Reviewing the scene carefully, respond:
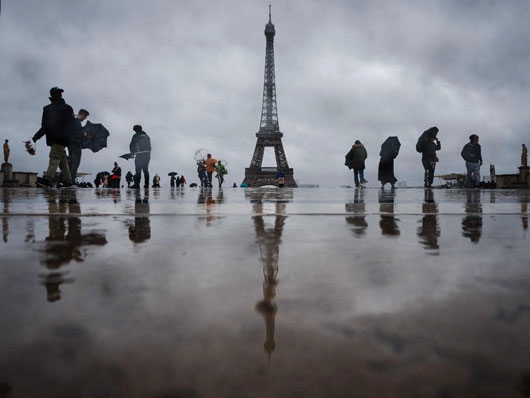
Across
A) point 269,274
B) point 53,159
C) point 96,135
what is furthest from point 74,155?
point 269,274

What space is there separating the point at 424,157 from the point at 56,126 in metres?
10.8

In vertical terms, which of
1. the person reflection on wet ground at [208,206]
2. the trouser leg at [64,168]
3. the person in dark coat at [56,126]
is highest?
the person in dark coat at [56,126]

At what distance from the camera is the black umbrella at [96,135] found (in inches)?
427

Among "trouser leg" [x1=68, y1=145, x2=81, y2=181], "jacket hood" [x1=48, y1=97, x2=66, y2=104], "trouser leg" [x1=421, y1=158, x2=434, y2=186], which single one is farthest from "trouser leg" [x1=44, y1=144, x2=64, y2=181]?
"trouser leg" [x1=421, y1=158, x2=434, y2=186]

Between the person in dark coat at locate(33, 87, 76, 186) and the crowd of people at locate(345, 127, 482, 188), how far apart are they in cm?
913

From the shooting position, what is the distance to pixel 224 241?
1.39m

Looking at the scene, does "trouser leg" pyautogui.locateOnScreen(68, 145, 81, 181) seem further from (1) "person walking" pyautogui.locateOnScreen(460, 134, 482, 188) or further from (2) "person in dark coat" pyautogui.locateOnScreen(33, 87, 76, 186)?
(1) "person walking" pyautogui.locateOnScreen(460, 134, 482, 188)

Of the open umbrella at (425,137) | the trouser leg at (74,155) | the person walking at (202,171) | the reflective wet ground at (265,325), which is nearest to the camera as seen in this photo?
the reflective wet ground at (265,325)

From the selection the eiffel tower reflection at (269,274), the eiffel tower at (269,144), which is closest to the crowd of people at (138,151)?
the eiffel tower reflection at (269,274)

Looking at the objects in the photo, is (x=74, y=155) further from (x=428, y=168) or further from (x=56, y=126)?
(x=428, y=168)

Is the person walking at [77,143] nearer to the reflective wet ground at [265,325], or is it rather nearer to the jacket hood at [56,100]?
the jacket hood at [56,100]

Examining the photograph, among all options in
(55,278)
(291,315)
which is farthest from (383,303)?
(55,278)

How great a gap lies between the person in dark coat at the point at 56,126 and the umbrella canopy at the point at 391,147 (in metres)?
9.95

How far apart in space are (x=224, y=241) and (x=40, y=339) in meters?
0.90
